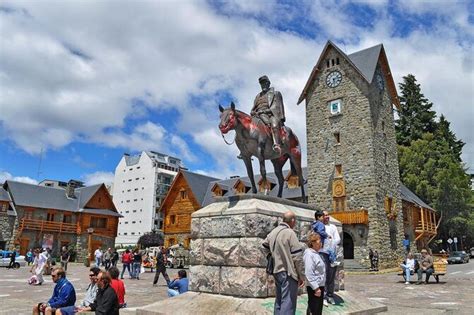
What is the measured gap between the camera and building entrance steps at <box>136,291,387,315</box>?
19.6 ft

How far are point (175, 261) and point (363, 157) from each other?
15685 millimetres

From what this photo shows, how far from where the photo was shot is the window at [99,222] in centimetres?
4397

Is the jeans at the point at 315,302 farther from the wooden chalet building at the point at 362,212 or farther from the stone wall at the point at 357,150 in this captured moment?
the stone wall at the point at 357,150

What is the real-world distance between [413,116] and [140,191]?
47070 millimetres

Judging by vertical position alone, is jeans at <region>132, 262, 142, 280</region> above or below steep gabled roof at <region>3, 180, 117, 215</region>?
below

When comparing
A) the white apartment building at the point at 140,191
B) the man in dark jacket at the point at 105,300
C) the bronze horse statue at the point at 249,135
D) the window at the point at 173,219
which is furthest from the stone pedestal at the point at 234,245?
the white apartment building at the point at 140,191

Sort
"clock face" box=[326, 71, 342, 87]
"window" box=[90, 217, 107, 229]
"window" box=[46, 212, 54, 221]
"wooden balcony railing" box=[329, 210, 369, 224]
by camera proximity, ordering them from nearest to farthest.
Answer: "wooden balcony railing" box=[329, 210, 369, 224], "clock face" box=[326, 71, 342, 87], "window" box=[46, 212, 54, 221], "window" box=[90, 217, 107, 229]

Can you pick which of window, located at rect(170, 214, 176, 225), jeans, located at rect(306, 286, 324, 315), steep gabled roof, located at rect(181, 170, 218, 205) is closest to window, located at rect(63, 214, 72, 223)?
window, located at rect(170, 214, 176, 225)

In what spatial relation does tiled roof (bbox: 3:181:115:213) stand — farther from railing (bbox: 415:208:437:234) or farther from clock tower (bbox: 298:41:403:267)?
railing (bbox: 415:208:437:234)

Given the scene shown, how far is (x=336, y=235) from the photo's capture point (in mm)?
7148

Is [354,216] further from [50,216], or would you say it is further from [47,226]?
[50,216]

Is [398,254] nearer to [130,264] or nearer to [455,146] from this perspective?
[130,264]

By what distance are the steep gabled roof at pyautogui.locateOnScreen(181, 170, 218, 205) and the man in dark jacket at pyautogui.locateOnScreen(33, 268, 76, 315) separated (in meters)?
35.2

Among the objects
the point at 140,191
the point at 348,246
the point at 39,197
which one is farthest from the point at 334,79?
the point at 140,191
